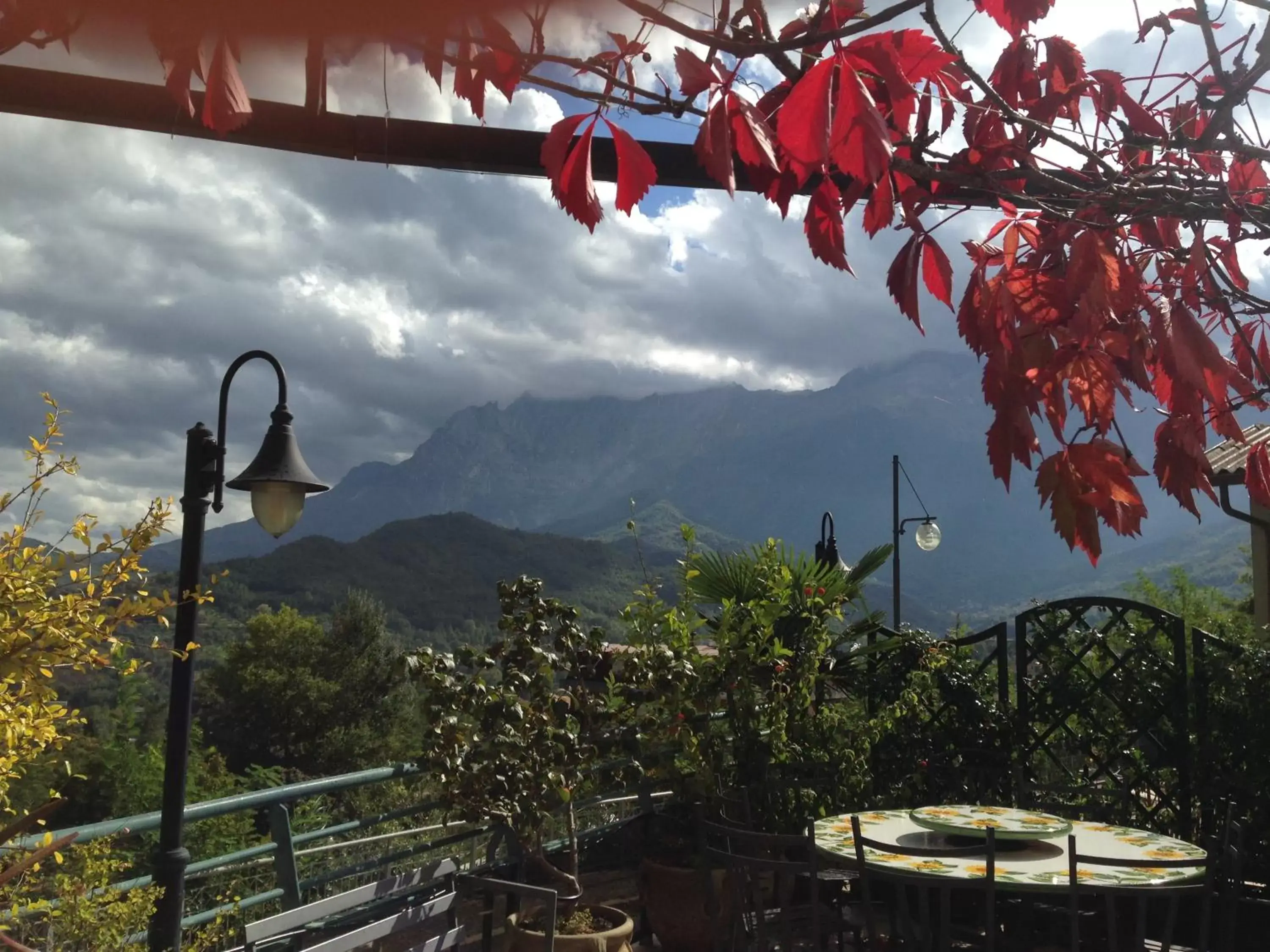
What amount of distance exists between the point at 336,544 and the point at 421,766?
6205cm

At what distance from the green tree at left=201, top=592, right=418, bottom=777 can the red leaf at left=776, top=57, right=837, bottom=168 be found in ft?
114

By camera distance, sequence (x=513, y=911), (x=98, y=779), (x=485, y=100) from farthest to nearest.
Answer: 1. (x=98, y=779)
2. (x=513, y=911)
3. (x=485, y=100)

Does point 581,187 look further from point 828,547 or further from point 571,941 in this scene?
point 828,547

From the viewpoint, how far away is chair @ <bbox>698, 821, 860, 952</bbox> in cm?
261

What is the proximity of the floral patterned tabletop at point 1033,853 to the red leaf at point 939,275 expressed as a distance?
1.79m

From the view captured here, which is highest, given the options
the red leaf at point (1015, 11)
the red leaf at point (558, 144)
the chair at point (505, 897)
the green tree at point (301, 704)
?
the red leaf at point (1015, 11)

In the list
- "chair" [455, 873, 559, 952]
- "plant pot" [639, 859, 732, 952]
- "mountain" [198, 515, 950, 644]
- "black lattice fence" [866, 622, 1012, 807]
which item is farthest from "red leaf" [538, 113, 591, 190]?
"mountain" [198, 515, 950, 644]

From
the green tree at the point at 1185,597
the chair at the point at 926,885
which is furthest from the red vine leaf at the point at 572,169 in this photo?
the green tree at the point at 1185,597

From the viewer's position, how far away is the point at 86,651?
1.59m

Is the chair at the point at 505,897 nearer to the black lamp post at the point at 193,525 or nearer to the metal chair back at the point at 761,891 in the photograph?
the metal chair back at the point at 761,891

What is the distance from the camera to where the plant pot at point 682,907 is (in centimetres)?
399

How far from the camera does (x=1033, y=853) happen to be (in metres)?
3.14

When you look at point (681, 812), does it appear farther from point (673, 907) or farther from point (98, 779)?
point (98, 779)

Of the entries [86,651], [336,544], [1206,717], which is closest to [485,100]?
[86,651]
